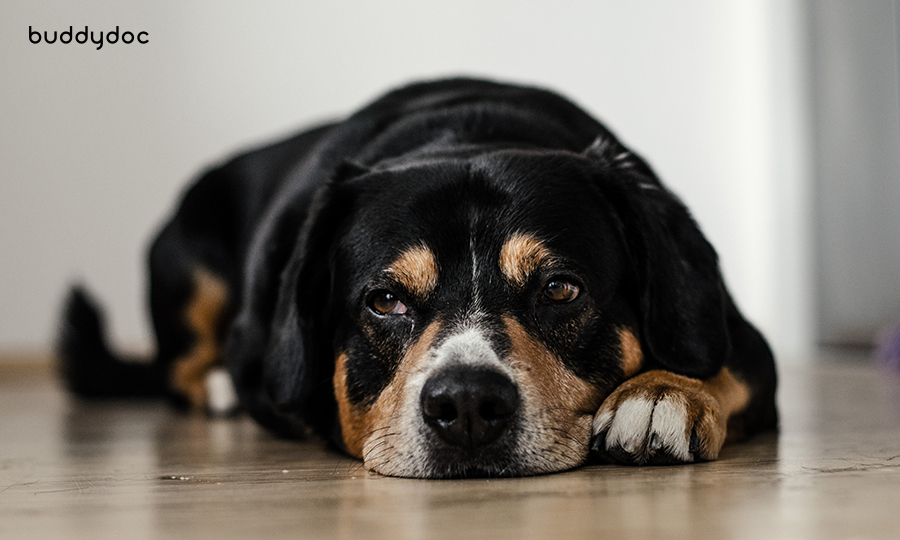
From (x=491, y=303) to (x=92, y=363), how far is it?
3.05 metres

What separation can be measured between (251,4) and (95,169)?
177 cm

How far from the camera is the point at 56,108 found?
6852 millimetres

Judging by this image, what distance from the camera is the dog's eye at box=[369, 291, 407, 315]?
220 cm

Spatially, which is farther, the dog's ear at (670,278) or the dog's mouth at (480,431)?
the dog's ear at (670,278)

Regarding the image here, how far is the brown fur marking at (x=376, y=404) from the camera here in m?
2.05

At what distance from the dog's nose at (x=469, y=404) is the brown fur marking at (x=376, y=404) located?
0.13 meters

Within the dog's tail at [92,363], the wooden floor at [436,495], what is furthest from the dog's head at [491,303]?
the dog's tail at [92,363]

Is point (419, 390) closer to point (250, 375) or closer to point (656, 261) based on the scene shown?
point (656, 261)

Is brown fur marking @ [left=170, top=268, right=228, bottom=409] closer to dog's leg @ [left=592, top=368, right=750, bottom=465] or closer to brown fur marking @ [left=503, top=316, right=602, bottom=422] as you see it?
brown fur marking @ [left=503, top=316, right=602, bottom=422]

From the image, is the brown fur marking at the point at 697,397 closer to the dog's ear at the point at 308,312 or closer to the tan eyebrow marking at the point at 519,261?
the tan eyebrow marking at the point at 519,261

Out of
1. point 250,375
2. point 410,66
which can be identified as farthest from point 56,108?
point 250,375

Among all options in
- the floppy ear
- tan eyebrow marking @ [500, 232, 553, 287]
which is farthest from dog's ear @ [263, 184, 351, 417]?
tan eyebrow marking @ [500, 232, 553, 287]

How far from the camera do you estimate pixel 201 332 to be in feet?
12.9

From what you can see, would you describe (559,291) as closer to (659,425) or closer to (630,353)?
(630,353)
